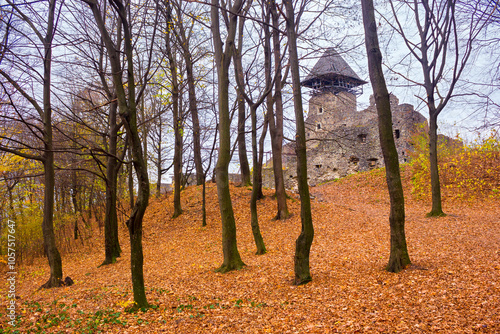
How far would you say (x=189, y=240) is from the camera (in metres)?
10.4

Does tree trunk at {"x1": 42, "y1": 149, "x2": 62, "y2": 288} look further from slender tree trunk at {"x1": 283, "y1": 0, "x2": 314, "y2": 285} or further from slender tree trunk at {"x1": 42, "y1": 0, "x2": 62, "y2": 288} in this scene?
slender tree trunk at {"x1": 283, "y1": 0, "x2": 314, "y2": 285}

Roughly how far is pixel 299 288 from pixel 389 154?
253cm

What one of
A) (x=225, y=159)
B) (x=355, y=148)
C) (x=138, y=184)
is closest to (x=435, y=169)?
(x=225, y=159)

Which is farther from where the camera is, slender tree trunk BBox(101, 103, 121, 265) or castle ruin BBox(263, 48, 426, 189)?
castle ruin BBox(263, 48, 426, 189)

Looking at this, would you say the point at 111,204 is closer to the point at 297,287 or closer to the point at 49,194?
the point at 49,194

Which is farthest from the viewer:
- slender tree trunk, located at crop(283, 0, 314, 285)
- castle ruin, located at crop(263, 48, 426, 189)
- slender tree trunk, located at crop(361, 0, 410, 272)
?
castle ruin, located at crop(263, 48, 426, 189)

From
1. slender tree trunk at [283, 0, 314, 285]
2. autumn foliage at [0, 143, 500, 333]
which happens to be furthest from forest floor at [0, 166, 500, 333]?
slender tree trunk at [283, 0, 314, 285]

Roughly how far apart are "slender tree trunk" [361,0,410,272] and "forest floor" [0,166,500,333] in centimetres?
27

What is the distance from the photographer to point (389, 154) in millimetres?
4746

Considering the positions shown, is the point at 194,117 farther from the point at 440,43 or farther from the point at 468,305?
the point at 468,305

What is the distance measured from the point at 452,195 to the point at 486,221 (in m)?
4.48

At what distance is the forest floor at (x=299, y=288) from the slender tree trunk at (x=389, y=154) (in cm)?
27

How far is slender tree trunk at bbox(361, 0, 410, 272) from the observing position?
15.4 ft

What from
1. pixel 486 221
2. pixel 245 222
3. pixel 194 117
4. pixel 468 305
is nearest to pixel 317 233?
pixel 245 222
